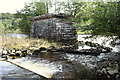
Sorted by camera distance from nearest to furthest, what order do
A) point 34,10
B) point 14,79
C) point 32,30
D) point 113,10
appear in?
point 14,79
point 113,10
point 34,10
point 32,30

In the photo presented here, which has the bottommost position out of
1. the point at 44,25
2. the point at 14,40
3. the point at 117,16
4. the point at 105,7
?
the point at 14,40

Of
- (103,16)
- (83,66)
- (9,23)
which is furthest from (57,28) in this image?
(103,16)

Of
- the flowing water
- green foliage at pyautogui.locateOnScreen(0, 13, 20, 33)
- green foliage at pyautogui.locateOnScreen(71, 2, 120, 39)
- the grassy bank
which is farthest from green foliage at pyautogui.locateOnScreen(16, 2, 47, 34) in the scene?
green foliage at pyautogui.locateOnScreen(71, 2, 120, 39)

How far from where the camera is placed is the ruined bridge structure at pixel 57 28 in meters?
5.66

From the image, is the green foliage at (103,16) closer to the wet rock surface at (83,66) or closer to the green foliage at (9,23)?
the wet rock surface at (83,66)

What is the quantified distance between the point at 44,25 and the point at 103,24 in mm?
3968

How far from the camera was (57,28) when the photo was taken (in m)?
5.70

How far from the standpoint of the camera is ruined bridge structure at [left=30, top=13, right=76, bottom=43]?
5.66 m

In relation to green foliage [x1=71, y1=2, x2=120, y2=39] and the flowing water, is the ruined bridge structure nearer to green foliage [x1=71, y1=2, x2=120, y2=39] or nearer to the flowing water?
the flowing water

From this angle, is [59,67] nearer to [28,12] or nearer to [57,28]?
[57,28]

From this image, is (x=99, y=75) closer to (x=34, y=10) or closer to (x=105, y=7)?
(x=105, y=7)

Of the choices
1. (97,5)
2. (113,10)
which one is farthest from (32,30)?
(113,10)

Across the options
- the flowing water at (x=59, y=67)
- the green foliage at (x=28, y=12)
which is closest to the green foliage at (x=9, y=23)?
the green foliage at (x=28, y=12)

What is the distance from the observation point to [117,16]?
7.39 ft
